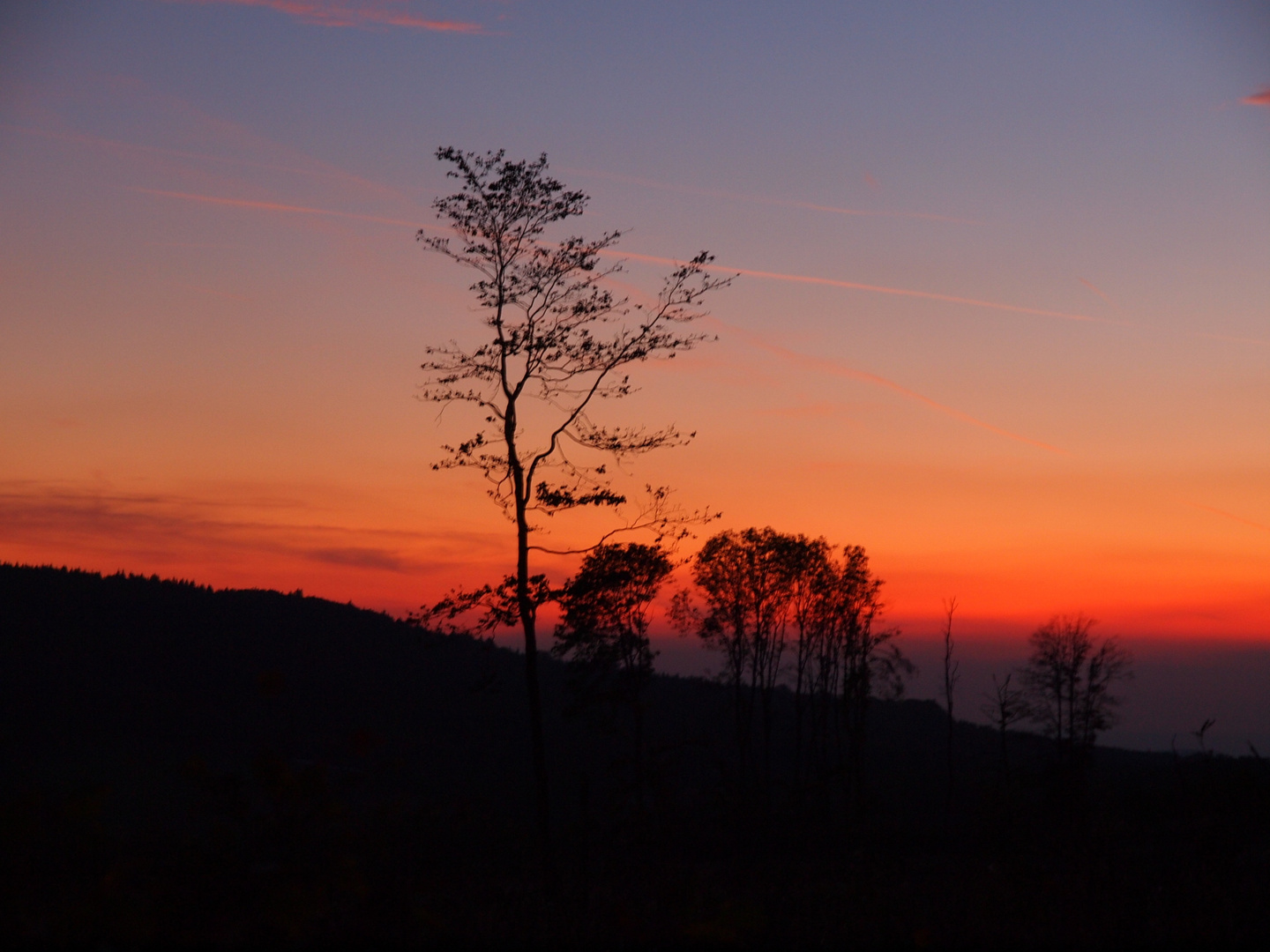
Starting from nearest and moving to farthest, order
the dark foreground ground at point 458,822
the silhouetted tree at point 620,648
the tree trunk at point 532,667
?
the dark foreground ground at point 458,822, the tree trunk at point 532,667, the silhouetted tree at point 620,648

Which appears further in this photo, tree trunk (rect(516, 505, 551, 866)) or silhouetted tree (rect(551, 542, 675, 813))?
silhouetted tree (rect(551, 542, 675, 813))

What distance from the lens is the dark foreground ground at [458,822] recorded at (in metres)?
7.77

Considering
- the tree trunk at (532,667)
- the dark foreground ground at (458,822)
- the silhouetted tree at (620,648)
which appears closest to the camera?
the dark foreground ground at (458,822)

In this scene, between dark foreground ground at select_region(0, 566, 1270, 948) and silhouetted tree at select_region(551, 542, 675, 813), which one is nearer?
dark foreground ground at select_region(0, 566, 1270, 948)

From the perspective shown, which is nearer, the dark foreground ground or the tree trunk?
the dark foreground ground

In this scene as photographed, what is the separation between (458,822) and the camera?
137 feet

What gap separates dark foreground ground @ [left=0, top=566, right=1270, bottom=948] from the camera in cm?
777

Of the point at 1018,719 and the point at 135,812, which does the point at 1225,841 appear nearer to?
the point at 1018,719

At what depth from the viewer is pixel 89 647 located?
101m

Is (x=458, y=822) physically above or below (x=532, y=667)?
below

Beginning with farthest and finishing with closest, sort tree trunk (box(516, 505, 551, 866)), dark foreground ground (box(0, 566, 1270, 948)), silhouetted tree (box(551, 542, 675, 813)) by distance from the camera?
silhouetted tree (box(551, 542, 675, 813)) → tree trunk (box(516, 505, 551, 866)) → dark foreground ground (box(0, 566, 1270, 948))

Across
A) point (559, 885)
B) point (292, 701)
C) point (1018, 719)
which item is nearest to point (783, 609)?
point (1018, 719)

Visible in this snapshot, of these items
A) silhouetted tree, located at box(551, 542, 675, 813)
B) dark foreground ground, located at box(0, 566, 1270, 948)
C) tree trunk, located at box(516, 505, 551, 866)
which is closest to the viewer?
dark foreground ground, located at box(0, 566, 1270, 948)

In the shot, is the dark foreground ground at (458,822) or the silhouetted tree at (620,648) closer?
the dark foreground ground at (458,822)
